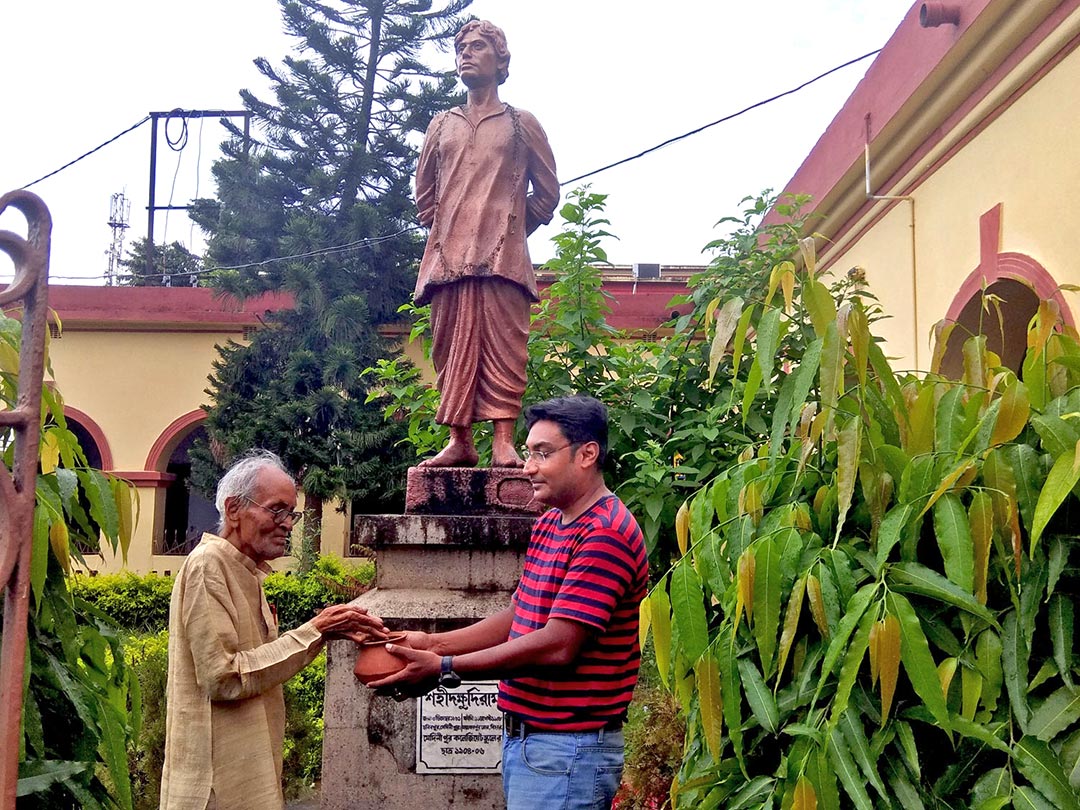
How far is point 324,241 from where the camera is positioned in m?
15.7

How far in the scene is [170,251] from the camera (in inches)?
799

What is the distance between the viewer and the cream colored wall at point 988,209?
17.0 feet

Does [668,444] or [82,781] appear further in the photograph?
[668,444]

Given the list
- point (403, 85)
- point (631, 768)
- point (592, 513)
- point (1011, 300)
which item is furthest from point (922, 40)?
point (403, 85)

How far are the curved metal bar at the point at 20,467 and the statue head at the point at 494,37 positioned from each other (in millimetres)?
3077

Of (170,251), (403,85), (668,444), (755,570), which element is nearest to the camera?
(755,570)

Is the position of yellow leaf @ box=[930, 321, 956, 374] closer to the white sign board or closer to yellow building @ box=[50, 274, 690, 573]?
the white sign board

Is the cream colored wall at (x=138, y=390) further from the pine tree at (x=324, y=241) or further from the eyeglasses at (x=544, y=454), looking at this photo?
the eyeglasses at (x=544, y=454)

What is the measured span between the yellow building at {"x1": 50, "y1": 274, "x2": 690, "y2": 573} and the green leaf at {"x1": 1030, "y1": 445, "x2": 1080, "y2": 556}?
525 inches

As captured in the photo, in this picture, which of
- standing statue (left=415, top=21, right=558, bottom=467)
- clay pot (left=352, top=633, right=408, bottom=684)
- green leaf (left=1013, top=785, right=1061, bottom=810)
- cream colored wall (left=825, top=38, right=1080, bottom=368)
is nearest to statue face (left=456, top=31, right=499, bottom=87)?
standing statue (left=415, top=21, right=558, bottom=467)


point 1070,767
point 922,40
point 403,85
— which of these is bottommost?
point 1070,767

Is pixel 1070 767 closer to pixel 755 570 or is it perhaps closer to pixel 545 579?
pixel 755 570

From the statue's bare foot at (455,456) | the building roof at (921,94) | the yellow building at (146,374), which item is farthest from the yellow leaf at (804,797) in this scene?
the yellow building at (146,374)

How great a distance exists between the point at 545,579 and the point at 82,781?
102 centimetres
